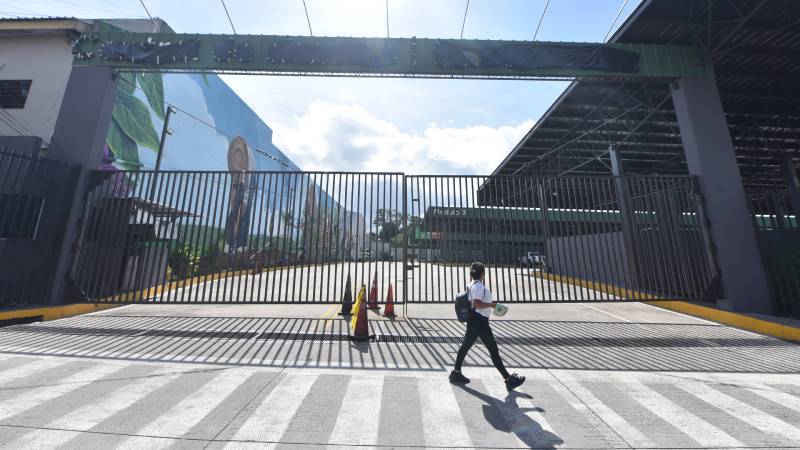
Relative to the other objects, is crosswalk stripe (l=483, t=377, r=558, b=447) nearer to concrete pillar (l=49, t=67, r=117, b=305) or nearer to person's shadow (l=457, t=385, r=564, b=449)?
person's shadow (l=457, t=385, r=564, b=449)

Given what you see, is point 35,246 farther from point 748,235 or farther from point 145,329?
point 748,235

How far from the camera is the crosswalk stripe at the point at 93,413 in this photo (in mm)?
2670

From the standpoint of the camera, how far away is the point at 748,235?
8531 millimetres

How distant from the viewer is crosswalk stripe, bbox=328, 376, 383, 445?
2.85 meters

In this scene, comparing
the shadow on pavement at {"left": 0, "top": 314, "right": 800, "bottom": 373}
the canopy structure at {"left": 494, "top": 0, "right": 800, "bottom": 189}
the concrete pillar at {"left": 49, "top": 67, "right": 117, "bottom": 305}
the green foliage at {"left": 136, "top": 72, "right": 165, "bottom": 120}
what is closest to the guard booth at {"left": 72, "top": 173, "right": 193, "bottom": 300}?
the concrete pillar at {"left": 49, "top": 67, "right": 117, "bottom": 305}

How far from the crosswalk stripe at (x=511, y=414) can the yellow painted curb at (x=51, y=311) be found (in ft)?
33.1

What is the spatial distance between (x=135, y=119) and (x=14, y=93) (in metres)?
4.29

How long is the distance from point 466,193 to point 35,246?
1166 centimetres

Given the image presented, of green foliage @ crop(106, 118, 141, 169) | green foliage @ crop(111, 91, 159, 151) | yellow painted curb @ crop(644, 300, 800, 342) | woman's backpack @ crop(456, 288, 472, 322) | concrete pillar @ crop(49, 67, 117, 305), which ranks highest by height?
green foliage @ crop(111, 91, 159, 151)

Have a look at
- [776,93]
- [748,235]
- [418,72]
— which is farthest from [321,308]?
[776,93]

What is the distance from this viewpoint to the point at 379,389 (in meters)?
3.94

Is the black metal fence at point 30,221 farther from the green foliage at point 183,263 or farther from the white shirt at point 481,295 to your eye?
the white shirt at point 481,295

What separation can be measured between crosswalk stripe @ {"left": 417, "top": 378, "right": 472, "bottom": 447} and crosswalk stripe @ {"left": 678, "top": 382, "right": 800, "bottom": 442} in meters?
3.17

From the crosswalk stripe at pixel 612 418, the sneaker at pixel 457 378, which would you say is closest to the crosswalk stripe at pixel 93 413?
the sneaker at pixel 457 378
